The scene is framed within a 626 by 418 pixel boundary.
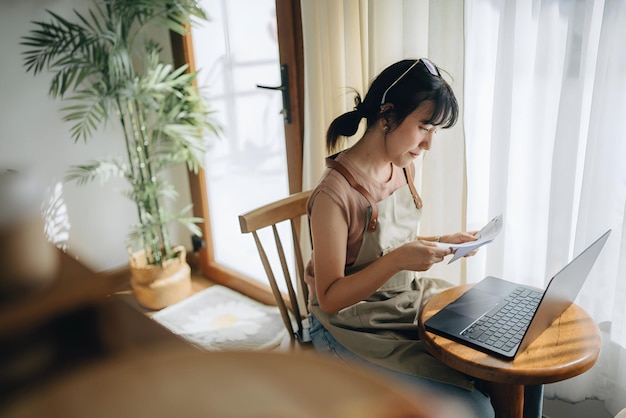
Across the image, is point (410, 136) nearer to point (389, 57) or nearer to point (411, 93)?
point (411, 93)

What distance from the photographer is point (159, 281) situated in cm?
228

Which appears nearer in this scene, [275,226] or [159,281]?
[275,226]

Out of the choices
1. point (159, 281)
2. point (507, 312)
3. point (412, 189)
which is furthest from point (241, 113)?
point (507, 312)

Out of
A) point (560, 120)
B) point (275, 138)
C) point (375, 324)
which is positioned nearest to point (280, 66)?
point (275, 138)

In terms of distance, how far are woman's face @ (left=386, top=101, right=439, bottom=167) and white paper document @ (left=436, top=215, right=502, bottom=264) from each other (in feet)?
0.74

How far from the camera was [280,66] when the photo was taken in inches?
69.9

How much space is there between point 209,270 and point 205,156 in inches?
25.8

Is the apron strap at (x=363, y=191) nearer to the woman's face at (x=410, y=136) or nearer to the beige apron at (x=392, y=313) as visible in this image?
the beige apron at (x=392, y=313)

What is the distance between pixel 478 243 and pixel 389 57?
686mm

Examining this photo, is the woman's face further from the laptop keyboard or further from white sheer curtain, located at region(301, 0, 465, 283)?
the laptop keyboard

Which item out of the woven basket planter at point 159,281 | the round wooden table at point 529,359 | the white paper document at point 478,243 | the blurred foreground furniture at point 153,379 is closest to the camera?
the blurred foreground furniture at point 153,379

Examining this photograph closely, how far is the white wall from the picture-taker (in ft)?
6.70

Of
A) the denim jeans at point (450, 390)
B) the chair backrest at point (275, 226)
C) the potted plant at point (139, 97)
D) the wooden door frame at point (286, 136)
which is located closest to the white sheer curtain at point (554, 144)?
the denim jeans at point (450, 390)

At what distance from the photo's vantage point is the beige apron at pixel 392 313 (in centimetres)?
93
